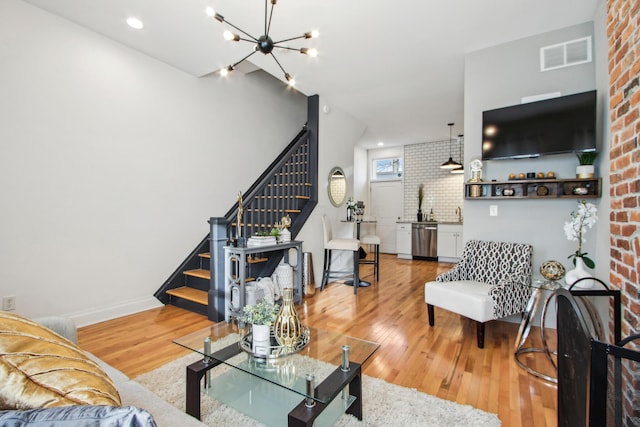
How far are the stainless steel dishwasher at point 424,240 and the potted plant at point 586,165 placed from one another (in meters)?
4.39

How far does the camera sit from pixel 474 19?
280 cm

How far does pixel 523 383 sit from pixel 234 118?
15.0 ft

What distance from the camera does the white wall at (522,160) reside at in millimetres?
2900

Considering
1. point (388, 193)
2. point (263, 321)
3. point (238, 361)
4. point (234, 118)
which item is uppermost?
point (234, 118)

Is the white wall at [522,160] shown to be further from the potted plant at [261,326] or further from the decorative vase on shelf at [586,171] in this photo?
the potted plant at [261,326]

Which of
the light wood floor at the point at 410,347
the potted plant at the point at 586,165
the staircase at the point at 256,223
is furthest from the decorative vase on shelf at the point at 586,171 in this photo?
the staircase at the point at 256,223

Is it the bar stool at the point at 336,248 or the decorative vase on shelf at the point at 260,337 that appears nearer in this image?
the decorative vase on shelf at the point at 260,337

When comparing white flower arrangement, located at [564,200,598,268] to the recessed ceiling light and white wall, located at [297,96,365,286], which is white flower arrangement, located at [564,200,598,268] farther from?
the recessed ceiling light

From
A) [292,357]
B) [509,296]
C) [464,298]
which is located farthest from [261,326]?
[509,296]

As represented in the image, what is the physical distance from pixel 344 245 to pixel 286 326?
9.04ft

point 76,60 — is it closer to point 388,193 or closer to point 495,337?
point 495,337

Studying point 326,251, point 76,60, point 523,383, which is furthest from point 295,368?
point 76,60

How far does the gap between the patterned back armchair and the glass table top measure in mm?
1347

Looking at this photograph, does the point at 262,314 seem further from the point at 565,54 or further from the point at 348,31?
the point at 565,54
